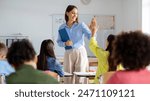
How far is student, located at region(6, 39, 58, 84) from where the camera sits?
1690mm

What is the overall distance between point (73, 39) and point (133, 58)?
227 centimetres

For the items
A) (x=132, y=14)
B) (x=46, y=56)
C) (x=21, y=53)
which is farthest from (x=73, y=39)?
(x=132, y=14)

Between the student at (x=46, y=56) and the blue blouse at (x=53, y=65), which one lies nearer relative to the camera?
the student at (x=46, y=56)

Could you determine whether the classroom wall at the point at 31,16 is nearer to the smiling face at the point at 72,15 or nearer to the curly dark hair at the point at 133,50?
the smiling face at the point at 72,15

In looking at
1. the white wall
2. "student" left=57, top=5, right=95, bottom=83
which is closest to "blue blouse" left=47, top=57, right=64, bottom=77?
"student" left=57, top=5, right=95, bottom=83

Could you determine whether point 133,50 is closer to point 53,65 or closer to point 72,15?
point 53,65

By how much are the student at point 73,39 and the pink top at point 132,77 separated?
2117mm

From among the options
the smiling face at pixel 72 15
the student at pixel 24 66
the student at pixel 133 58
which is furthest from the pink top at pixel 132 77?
the smiling face at pixel 72 15

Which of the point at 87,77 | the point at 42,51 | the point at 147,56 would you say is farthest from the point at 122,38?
the point at 87,77

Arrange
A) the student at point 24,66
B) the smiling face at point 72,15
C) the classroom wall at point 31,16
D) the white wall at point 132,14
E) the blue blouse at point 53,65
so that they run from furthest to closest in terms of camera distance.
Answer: the classroom wall at point 31,16 < the white wall at point 132,14 < the smiling face at point 72,15 < the blue blouse at point 53,65 < the student at point 24,66

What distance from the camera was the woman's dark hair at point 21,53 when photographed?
1.71 m

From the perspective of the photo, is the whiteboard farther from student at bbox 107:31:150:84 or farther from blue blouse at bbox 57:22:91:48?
student at bbox 107:31:150:84

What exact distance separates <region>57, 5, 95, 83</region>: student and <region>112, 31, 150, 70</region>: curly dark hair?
6.79ft

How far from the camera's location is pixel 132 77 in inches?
67.0
